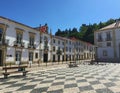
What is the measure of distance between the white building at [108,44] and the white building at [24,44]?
11440 mm

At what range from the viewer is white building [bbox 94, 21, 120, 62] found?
3856 cm

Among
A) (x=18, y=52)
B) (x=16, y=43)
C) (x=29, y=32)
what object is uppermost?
(x=29, y=32)

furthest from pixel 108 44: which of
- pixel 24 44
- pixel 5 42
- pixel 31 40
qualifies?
pixel 5 42

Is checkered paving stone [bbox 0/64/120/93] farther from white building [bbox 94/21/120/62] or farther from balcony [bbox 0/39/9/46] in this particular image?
white building [bbox 94/21/120/62]

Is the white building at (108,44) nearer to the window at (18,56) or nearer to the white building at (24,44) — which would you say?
the white building at (24,44)

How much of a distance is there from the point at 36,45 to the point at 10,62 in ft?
28.1

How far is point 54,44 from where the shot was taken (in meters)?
39.1

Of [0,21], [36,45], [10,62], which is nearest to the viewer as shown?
[0,21]

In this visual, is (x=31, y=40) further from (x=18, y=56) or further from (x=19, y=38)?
(x=18, y=56)

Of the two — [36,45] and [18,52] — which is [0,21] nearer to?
[18,52]

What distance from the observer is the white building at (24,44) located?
22.8 m

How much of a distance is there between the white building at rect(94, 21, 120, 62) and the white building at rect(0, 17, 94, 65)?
11.4 metres

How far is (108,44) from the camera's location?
40188 millimetres

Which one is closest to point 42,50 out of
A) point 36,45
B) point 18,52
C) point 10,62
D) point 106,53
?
point 36,45
